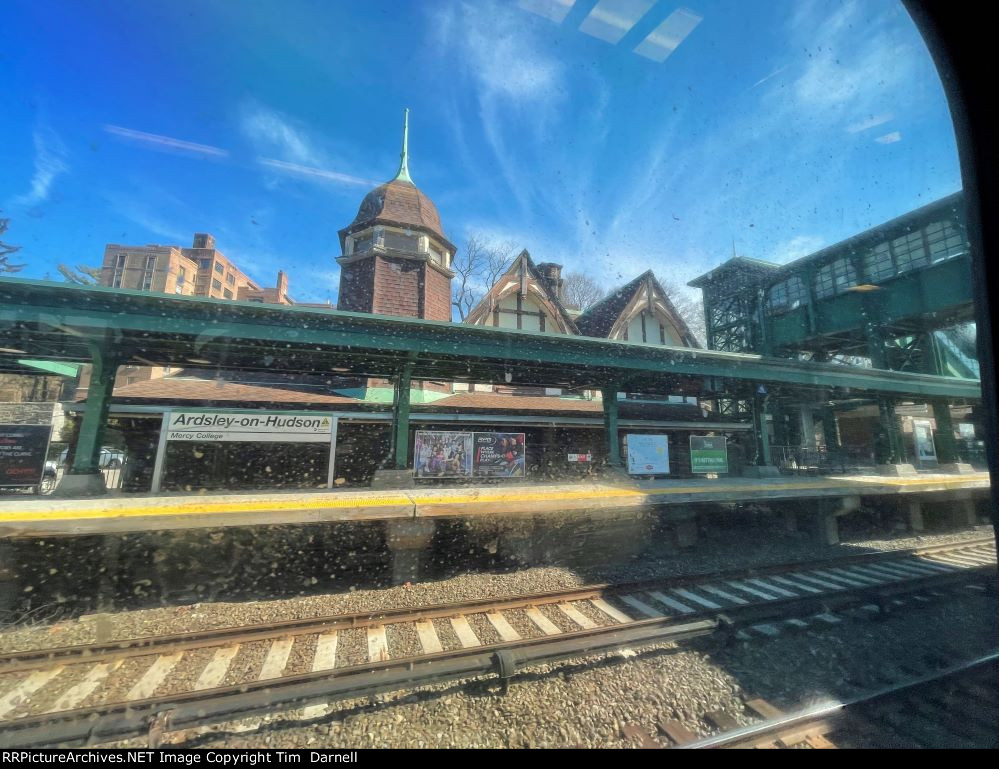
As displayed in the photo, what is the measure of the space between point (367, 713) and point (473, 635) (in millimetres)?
1884

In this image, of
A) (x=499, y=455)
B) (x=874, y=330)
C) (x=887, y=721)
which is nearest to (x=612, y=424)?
(x=499, y=455)

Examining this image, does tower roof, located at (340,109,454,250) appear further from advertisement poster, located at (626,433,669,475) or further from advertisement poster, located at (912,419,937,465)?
advertisement poster, located at (912,419,937,465)

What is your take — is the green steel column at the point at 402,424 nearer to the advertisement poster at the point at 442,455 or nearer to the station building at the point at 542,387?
the station building at the point at 542,387

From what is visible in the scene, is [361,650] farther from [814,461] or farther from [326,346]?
[814,461]

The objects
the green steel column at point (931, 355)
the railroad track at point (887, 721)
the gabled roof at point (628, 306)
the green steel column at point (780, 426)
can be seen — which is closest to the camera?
the railroad track at point (887, 721)

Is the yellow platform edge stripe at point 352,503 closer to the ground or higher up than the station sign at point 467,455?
closer to the ground

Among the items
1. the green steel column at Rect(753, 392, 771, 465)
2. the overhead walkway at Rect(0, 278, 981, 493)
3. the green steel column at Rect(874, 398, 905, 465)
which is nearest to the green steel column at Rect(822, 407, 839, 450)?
the green steel column at Rect(874, 398, 905, 465)

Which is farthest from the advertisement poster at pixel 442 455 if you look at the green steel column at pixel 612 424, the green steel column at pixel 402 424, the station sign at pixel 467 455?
the green steel column at pixel 612 424

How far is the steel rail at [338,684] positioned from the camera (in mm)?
2953

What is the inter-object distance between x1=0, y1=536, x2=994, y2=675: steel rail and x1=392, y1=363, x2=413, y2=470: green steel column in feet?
16.9

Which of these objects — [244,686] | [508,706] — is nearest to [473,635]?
[508,706]

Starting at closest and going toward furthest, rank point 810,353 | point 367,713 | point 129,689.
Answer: point 367,713
point 129,689
point 810,353

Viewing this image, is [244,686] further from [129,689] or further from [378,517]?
[378,517]

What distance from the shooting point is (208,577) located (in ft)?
21.4
